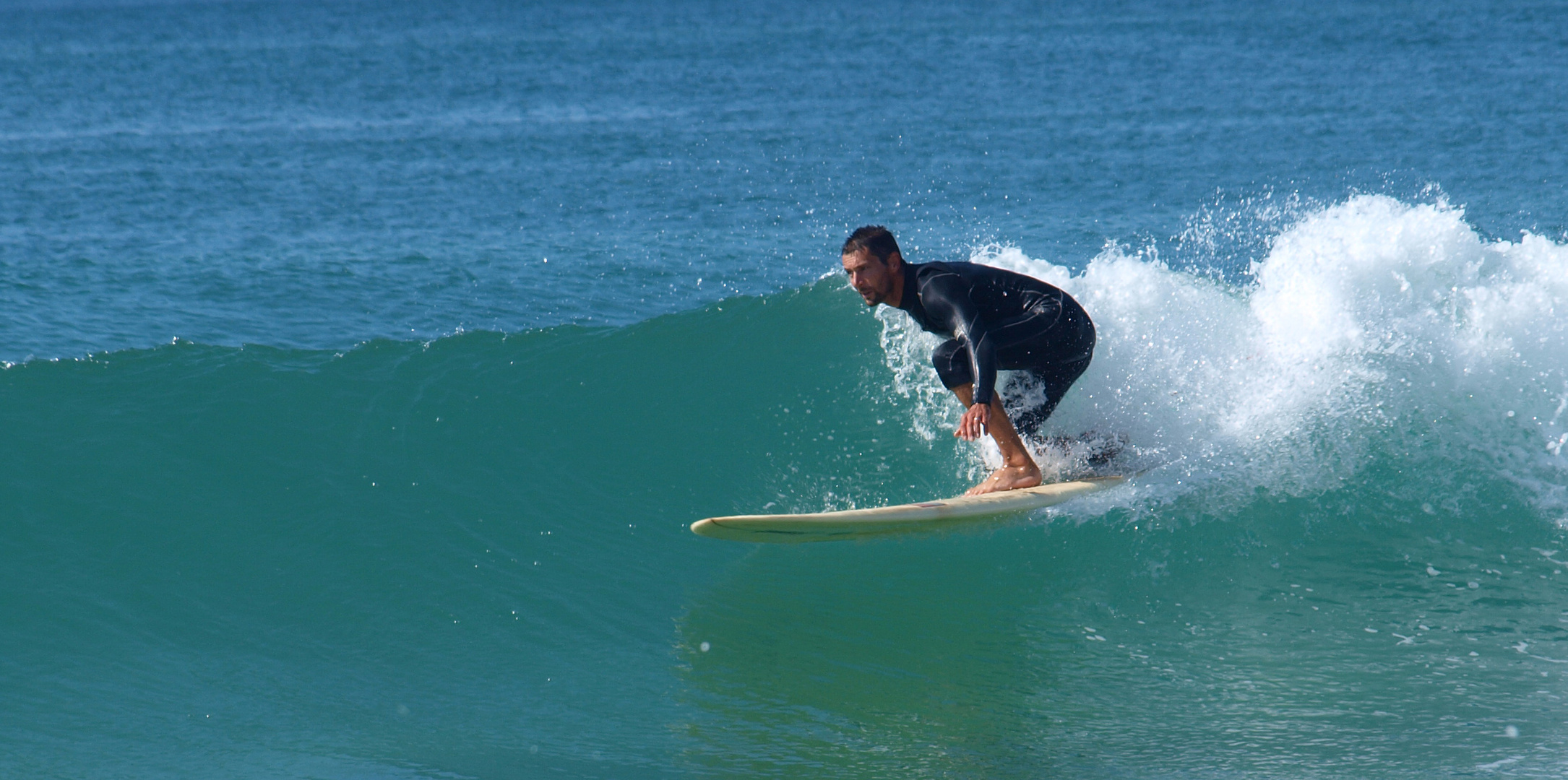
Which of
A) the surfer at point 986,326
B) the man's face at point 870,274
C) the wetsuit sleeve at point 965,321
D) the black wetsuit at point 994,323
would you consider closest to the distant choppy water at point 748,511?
the surfer at point 986,326

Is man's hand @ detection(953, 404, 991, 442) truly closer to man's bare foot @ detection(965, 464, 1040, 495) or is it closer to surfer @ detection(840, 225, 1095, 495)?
surfer @ detection(840, 225, 1095, 495)

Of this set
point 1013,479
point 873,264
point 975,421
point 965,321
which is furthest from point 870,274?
point 1013,479

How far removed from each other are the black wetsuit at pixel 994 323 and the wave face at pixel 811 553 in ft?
2.51

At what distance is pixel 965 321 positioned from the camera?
598 centimetres

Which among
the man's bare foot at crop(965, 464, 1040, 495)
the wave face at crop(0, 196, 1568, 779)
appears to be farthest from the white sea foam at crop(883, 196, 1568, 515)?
the man's bare foot at crop(965, 464, 1040, 495)

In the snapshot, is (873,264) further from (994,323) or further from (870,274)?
(994,323)

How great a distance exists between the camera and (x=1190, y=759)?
4895 mm

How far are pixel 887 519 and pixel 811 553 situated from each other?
76 centimetres

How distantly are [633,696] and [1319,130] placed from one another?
17.5 meters

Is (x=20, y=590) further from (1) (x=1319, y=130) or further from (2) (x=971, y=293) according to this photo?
(1) (x=1319, y=130)

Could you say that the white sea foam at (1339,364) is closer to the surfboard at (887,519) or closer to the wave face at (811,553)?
the wave face at (811,553)

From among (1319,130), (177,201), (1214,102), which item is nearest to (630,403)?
(177,201)

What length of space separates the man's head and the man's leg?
2.05ft

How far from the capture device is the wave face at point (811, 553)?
5.19 metres
